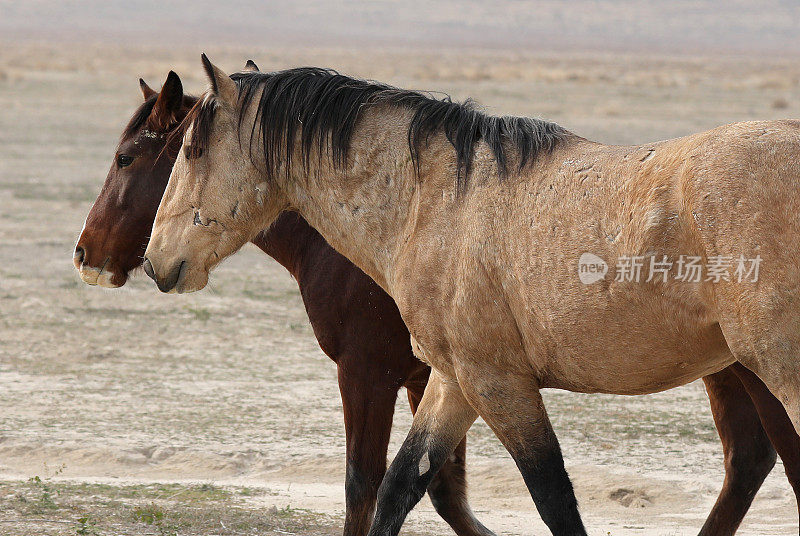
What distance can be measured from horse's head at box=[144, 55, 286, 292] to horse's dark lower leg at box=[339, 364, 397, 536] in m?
1.03

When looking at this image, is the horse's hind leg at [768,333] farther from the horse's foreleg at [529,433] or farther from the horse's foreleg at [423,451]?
the horse's foreleg at [423,451]

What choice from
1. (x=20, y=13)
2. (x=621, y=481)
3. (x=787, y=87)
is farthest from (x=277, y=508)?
(x=20, y=13)

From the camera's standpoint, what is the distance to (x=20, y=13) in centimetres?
15538

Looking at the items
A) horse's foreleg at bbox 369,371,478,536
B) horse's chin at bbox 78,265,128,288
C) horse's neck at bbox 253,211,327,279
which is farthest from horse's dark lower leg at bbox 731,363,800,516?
horse's chin at bbox 78,265,128,288

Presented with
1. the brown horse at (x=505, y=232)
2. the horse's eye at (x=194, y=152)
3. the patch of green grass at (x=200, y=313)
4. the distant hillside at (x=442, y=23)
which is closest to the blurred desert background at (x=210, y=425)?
the patch of green grass at (x=200, y=313)

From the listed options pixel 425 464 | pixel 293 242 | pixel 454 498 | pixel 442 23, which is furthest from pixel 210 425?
pixel 442 23

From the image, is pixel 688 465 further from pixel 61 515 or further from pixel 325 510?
pixel 61 515

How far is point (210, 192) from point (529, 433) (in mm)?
1535

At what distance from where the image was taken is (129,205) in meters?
5.34

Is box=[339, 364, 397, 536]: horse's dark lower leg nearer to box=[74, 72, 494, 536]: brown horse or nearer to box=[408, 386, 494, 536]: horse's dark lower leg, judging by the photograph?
box=[74, 72, 494, 536]: brown horse

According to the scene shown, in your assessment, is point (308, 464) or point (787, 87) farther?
point (787, 87)

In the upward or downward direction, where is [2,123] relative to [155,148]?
upward

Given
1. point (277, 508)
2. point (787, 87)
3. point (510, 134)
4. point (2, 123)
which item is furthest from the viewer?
point (787, 87)

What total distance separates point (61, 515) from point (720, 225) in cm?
376
